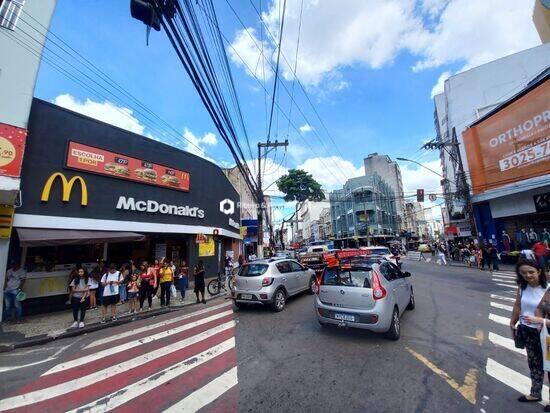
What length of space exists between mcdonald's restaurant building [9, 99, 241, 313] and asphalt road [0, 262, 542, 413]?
4678mm

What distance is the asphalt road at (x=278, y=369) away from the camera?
148 inches

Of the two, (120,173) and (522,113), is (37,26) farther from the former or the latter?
(522,113)

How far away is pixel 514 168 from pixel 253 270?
19.8 meters

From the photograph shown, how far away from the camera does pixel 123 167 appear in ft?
43.6

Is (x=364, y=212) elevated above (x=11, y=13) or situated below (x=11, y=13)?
below

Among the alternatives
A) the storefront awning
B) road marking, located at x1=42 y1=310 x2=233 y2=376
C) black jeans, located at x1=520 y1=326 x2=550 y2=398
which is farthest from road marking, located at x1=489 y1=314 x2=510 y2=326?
the storefront awning

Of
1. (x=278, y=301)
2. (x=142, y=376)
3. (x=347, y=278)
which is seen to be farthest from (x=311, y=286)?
(x=142, y=376)

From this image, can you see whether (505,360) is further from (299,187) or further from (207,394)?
(299,187)

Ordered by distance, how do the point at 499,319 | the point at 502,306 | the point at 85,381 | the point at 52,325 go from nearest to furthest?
the point at 85,381
the point at 499,319
the point at 52,325
the point at 502,306

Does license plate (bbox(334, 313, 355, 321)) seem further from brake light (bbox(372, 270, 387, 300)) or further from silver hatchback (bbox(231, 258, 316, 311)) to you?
silver hatchback (bbox(231, 258, 316, 311))

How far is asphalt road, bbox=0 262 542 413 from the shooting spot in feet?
12.4

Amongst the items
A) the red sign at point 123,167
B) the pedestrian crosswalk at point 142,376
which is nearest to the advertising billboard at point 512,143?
the pedestrian crosswalk at point 142,376

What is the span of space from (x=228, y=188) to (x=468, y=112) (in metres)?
28.8

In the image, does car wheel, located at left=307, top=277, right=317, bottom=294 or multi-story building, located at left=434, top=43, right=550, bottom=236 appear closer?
car wheel, located at left=307, top=277, right=317, bottom=294
